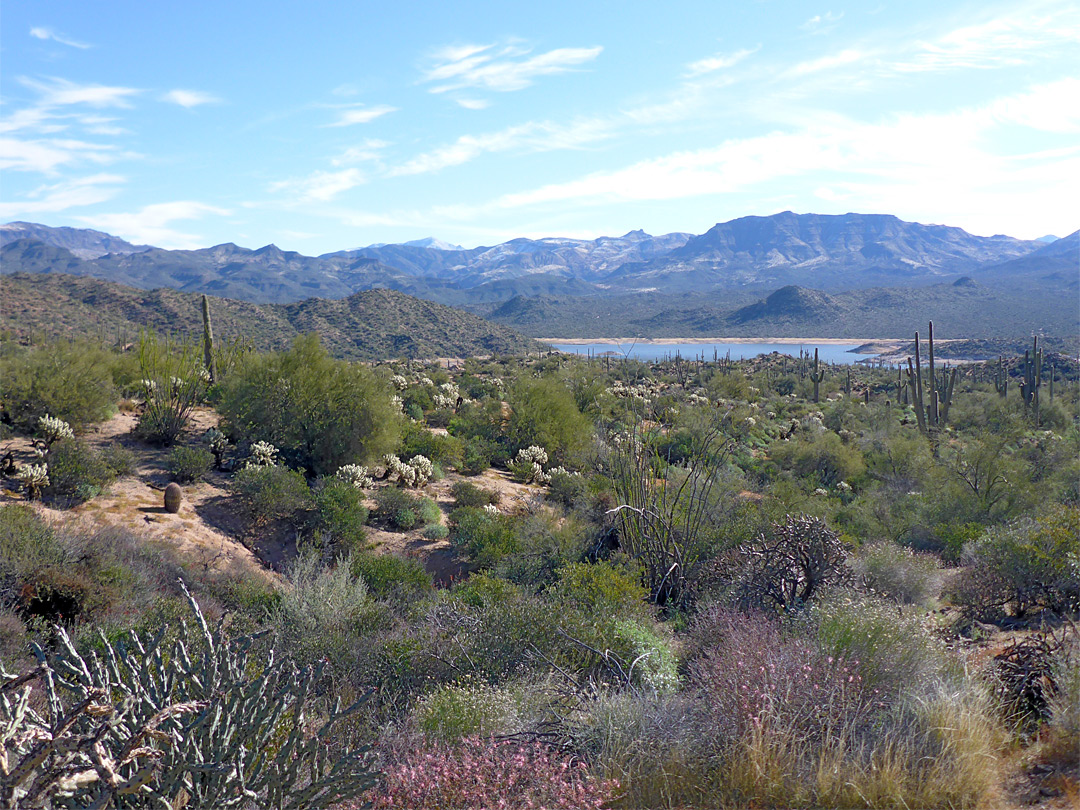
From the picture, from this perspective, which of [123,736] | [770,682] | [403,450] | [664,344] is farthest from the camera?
[664,344]

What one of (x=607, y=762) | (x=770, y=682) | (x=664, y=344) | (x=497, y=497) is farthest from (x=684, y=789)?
(x=664, y=344)

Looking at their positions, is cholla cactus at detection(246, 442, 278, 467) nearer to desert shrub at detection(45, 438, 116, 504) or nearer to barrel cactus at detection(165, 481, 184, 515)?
barrel cactus at detection(165, 481, 184, 515)

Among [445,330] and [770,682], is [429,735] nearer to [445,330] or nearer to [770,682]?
[770,682]

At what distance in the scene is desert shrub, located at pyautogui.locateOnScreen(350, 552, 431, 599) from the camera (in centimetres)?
940

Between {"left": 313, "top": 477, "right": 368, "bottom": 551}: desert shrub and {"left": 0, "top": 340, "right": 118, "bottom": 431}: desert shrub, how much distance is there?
17.6ft

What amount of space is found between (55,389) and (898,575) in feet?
49.8

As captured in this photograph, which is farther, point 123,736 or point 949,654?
point 949,654

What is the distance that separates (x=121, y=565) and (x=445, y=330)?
209 feet

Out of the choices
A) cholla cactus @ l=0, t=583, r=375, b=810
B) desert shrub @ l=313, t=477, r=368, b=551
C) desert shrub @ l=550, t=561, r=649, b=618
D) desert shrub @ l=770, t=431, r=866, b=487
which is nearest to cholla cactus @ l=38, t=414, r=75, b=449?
desert shrub @ l=313, t=477, r=368, b=551

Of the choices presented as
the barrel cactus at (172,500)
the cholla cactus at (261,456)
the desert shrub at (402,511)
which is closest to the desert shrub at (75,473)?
the barrel cactus at (172,500)

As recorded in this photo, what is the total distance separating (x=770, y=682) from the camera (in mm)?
4234

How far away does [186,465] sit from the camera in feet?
43.2

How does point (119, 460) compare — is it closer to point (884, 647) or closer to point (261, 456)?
point (261, 456)

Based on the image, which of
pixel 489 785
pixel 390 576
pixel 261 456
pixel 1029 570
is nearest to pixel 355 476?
pixel 261 456
